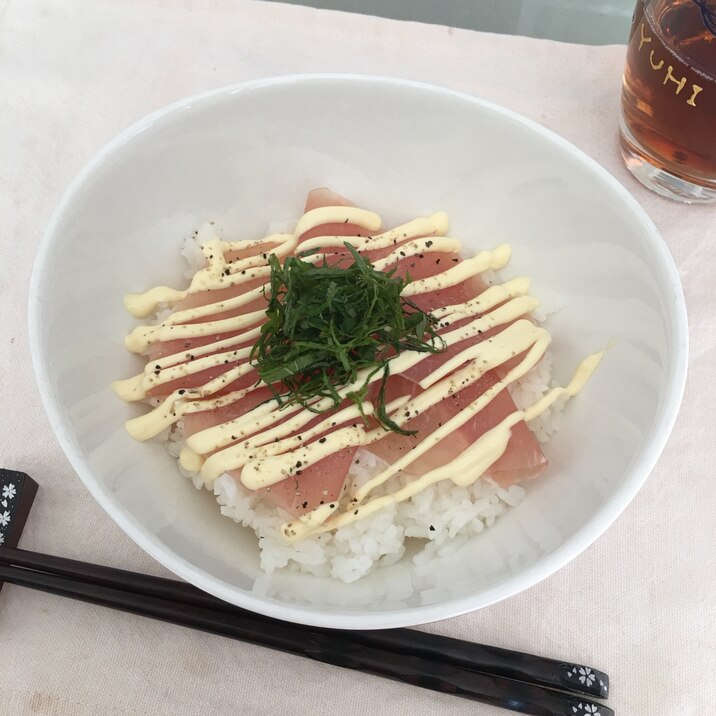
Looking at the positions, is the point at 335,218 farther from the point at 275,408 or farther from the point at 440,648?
the point at 440,648

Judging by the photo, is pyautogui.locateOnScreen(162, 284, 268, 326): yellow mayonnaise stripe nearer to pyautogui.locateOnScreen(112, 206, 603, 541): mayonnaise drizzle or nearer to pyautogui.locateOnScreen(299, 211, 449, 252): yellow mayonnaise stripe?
pyautogui.locateOnScreen(112, 206, 603, 541): mayonnaise drizzle

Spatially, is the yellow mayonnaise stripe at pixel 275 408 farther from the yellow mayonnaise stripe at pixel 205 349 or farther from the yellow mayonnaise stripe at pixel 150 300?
the yellow mayonnaise stripe at pixel 150 300

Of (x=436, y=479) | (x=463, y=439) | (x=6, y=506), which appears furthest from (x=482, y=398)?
(x=6, y=506)

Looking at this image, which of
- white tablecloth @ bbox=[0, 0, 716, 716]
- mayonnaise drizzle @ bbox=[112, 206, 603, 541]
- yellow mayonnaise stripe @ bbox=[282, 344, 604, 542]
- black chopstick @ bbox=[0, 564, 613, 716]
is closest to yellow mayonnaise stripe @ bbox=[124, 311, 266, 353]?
mayonnaise drizzle @ bbox=[112, 206, 603, 541]

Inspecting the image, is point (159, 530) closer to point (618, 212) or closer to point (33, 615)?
point (33, 615)

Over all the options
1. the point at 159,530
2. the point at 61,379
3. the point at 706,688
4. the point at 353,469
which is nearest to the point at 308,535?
the point at 353,469

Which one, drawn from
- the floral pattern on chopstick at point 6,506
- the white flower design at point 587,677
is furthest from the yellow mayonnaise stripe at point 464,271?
the floral pattern on chopstick at point 6,506
